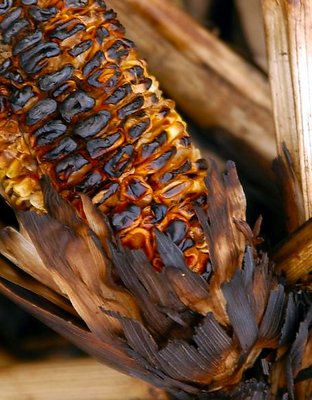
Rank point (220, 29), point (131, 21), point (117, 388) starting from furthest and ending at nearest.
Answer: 1. point (220, 29)
2. point (131, 21)
3. point (117, 388)

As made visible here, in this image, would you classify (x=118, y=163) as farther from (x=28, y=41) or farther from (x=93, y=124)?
(x=28, y=41)

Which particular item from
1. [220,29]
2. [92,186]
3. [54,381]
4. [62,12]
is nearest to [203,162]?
[92,186]

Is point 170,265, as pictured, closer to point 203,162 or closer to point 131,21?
point 203,162

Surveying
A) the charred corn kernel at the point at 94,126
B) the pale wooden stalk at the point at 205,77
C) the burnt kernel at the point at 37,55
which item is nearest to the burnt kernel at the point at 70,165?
the charred corn kernel at the point at 94,126

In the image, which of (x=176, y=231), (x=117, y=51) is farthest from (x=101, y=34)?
Answer: (x=176, y=231)

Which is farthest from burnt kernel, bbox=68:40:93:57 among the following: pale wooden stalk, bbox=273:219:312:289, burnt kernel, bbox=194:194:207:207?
pale wooden stalk, bbox=273:219:312:289

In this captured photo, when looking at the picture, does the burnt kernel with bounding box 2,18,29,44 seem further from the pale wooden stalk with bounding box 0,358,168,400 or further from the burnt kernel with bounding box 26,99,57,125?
the pale wooden stalk with bounding box 0,358,168,400

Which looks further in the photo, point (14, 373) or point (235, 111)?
point (235, 111)
